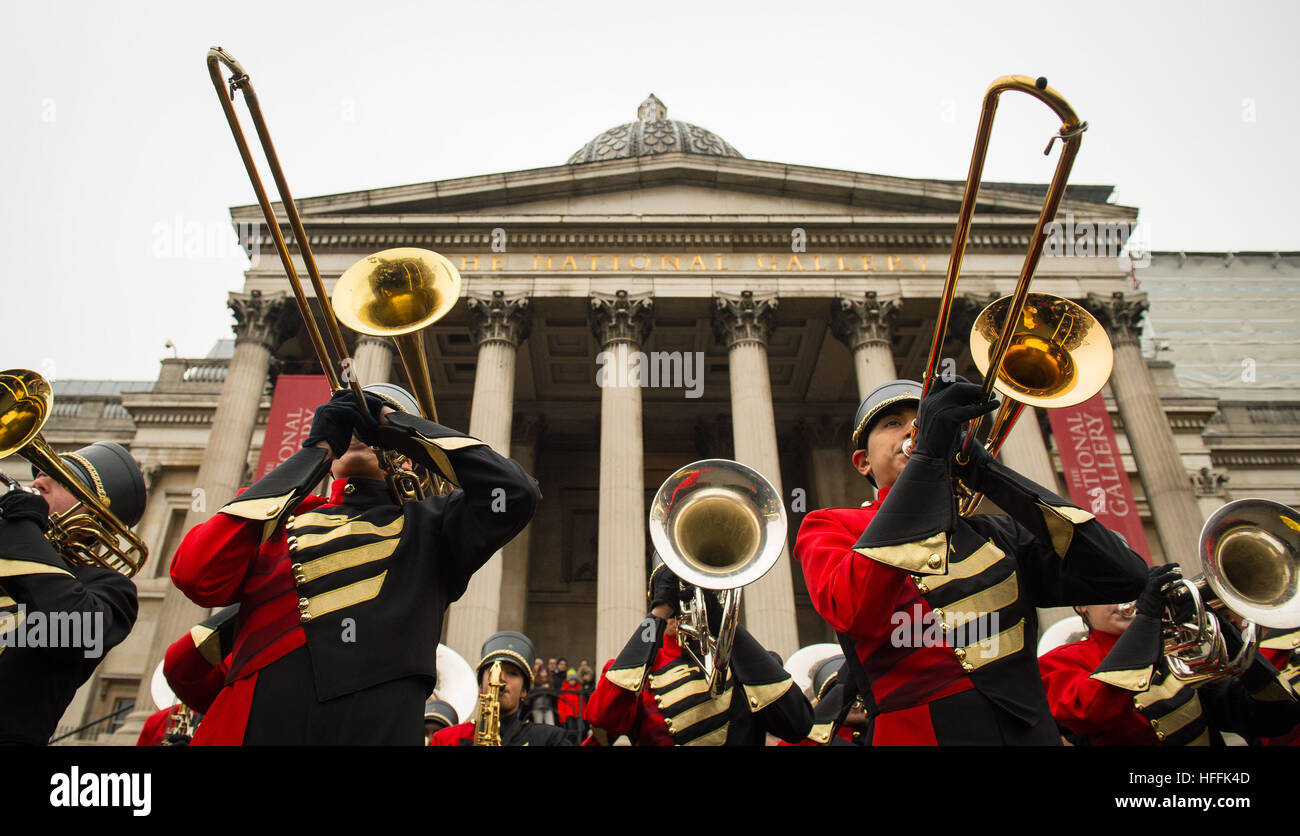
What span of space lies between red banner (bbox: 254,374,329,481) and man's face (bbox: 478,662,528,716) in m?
11.4

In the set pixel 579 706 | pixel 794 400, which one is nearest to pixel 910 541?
pixel 579 706

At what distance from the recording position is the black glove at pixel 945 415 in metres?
2.75

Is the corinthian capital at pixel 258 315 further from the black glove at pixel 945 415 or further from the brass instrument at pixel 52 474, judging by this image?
the black glove at pixel 945 415

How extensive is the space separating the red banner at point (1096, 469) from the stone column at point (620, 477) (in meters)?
9.09

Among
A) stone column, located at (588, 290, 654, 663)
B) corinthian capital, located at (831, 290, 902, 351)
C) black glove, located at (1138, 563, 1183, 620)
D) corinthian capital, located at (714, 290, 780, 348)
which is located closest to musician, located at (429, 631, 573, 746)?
black glove, located at (1138, 563, 1183, 620)

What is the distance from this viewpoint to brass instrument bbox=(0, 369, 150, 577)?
4203mm

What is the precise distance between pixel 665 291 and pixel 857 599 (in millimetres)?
18723

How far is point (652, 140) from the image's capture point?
2861 cm

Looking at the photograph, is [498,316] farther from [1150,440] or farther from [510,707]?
[1150,440]

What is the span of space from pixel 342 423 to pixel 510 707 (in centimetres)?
403

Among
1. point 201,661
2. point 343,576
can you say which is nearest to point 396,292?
point 343,576

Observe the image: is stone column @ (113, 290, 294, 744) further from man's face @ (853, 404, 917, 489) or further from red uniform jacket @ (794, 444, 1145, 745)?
red uniform jacket @ (794, 444, 1145, 745)

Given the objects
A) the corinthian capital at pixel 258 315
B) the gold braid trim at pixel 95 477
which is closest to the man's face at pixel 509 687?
the gold braid trim at pixel 95 477
